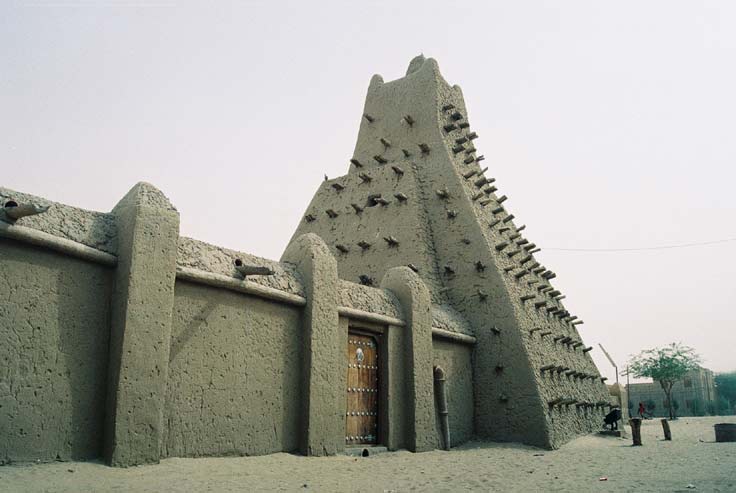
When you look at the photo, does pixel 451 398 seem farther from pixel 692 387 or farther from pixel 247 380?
pixel 692 387


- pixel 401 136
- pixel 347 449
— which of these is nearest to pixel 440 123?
pixel 401 136

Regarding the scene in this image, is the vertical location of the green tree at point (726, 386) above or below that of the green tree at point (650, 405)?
above

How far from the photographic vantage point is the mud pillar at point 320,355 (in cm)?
852

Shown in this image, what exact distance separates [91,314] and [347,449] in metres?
4.35

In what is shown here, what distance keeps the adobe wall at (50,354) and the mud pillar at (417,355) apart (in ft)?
17.8

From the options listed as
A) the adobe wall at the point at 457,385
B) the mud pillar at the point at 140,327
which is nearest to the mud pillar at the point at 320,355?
the mud pillar at the point at 140,327

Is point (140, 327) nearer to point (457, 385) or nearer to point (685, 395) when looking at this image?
point (457, 385)

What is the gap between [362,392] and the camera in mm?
10078

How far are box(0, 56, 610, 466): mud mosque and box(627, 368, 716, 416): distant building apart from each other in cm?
3181

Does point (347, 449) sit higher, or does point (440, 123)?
point (440, 123)

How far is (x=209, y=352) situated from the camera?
7.53m

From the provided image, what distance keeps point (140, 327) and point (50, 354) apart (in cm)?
85

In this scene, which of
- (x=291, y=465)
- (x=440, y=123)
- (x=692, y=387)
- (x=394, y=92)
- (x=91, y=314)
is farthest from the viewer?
(x=692, y=387)

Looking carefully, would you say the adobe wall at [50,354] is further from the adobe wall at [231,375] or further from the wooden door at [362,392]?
the wooden door at [362,392]
